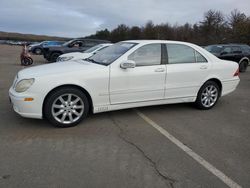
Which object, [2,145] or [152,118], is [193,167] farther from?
[2,145]

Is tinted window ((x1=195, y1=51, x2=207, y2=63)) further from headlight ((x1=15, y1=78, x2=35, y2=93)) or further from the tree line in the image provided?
the tree line

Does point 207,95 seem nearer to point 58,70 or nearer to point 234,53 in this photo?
point 58,70

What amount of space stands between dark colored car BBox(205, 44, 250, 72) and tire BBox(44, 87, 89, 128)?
33.1ft

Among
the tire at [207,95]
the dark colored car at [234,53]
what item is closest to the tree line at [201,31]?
the dark colored car at [234,53]

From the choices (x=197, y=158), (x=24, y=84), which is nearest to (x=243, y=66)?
(x=197, y=158)

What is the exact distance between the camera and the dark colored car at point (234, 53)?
512 inches

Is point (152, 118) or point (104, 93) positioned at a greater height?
point (104, 93)

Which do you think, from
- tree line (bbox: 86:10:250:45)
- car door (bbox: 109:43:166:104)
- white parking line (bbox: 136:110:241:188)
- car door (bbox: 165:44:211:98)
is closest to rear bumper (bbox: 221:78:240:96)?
car door (bbox: 165:44:211:98)

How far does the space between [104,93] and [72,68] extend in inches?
28.6

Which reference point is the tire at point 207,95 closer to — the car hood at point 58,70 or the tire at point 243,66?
the car hood at point 58,70

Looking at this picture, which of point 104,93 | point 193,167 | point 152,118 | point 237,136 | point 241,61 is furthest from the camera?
point 241,61

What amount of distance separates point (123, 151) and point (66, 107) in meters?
1.41

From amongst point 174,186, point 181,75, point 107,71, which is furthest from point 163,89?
point 174,186

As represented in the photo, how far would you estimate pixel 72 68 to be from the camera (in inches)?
183
